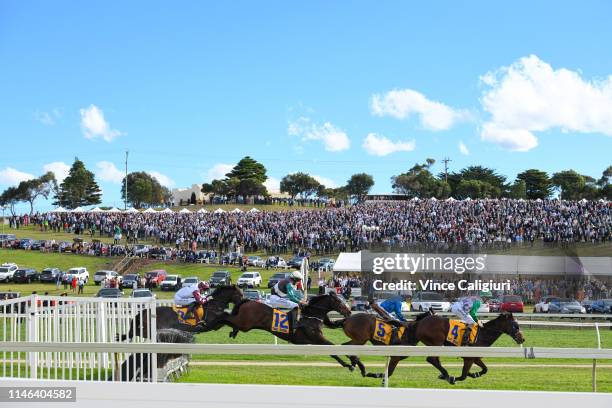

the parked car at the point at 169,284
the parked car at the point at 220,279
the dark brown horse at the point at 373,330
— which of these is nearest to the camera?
the dark brown horse at the point at 373,330

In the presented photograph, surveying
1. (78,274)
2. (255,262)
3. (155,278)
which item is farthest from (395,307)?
(255,262)

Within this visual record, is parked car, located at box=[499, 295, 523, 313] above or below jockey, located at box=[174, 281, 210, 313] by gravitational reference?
below

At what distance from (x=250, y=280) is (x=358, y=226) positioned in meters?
12.1

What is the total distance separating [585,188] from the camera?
89.8 metres

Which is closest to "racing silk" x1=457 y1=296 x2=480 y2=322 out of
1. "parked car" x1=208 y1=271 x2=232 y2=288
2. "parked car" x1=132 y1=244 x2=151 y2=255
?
"parked car" x1=208 y1=271 x2=232 y2=288

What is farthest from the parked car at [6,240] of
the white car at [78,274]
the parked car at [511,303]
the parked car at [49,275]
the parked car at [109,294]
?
the parked car at [511,303]

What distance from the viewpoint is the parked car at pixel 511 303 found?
23397mm

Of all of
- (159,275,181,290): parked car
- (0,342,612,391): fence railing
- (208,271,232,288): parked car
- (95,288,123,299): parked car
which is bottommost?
(159,275,181,290): parked car

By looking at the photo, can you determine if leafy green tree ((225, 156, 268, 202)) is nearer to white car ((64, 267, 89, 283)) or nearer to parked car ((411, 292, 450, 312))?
A: white car ((64, 267, 89, 283))

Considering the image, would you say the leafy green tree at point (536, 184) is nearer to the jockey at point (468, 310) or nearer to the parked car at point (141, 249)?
the parked car at point (141, 249)

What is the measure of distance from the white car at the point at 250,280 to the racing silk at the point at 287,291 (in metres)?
21.9

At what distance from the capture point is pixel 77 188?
9312cm

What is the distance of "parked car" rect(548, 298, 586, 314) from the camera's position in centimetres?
2344

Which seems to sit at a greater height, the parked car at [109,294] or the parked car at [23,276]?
the parked car at [109,294]
